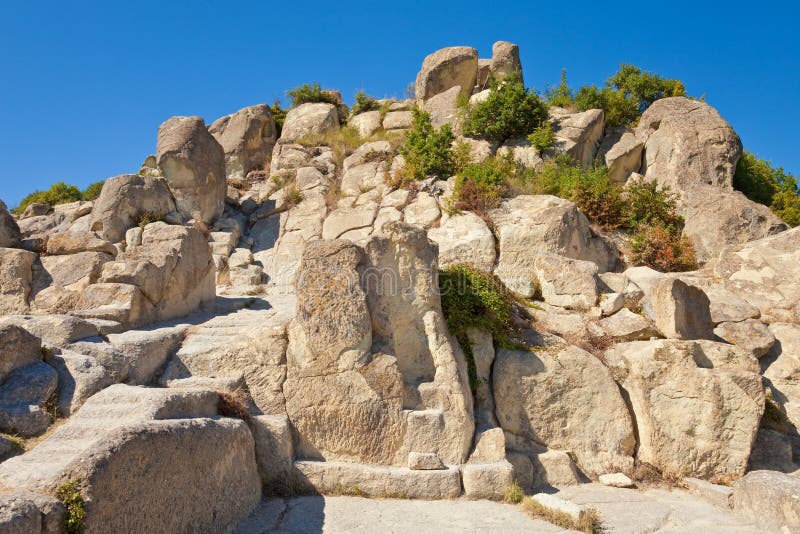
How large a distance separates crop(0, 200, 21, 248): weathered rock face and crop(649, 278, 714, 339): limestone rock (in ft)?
35.1

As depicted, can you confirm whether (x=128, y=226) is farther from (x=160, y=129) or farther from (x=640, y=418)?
(x=640, y=418)

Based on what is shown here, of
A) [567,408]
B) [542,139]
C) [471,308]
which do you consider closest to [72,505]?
[471,308]

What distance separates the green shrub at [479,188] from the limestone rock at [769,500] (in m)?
6.91

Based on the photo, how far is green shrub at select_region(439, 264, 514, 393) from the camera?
27.5 ft

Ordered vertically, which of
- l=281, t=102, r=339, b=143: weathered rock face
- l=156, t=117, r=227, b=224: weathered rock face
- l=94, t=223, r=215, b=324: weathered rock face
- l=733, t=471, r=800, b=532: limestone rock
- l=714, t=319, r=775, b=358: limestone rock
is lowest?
l=733, t=471, r=800, b=532: limestone rock

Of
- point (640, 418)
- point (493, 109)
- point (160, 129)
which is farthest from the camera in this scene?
point (493, 109)

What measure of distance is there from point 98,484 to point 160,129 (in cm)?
1253

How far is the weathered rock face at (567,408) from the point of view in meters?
8.05

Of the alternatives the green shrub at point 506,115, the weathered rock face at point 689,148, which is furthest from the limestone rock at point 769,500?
the green shrub at point 506,115

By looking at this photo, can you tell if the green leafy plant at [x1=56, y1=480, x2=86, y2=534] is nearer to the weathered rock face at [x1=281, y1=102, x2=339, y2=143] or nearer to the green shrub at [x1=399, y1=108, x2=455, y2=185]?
the green shrub at [x1=399, y1=108, x2=455, y2=185]

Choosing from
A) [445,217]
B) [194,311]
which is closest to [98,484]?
[194,311]

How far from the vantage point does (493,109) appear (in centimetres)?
1579

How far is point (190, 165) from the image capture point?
1409cm

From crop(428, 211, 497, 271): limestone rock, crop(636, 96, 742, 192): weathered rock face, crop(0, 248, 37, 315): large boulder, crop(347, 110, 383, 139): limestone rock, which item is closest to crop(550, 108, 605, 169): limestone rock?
crop(636, 96, 742, 192): weathered rock face
